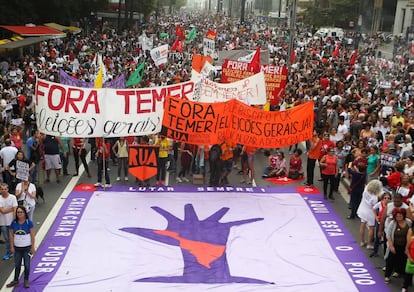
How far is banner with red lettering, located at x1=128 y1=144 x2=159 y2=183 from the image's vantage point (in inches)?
542

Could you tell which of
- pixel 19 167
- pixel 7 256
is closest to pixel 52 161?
pixel 19 167

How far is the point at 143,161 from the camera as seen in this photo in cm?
1384

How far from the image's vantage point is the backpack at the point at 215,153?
45.9 ft

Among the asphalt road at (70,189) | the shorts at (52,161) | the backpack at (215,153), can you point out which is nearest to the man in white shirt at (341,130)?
the asphalt road at (70,189)

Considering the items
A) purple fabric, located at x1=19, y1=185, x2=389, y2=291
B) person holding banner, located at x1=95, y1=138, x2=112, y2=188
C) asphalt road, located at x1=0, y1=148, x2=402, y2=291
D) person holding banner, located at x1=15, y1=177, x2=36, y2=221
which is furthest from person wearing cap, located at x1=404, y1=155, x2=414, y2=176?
person holding banner, located at x1=15, y1=177, x2=36, y2=221

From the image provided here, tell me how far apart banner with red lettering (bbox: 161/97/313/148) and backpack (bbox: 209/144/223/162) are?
15.8 inches

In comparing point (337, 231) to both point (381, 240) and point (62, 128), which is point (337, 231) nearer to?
point (381, 240)

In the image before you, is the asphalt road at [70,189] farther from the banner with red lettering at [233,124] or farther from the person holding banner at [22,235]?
the banner with red lettering at [233,124]

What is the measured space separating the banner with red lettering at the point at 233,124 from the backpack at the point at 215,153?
1.32 feet

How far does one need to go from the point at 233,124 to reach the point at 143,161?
2.31 metres

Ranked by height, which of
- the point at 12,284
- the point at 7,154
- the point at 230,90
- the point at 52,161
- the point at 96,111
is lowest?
the point at 12,284

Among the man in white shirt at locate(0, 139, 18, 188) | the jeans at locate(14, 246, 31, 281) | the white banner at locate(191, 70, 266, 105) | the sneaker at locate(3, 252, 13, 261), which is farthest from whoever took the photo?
the white banner at locate(191, 70, 266, 105)

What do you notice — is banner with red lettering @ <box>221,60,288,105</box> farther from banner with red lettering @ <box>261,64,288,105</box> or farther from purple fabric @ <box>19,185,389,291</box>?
purple fabric @ <box>19,185,389,291</box>

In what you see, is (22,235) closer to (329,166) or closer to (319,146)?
(329,166)
